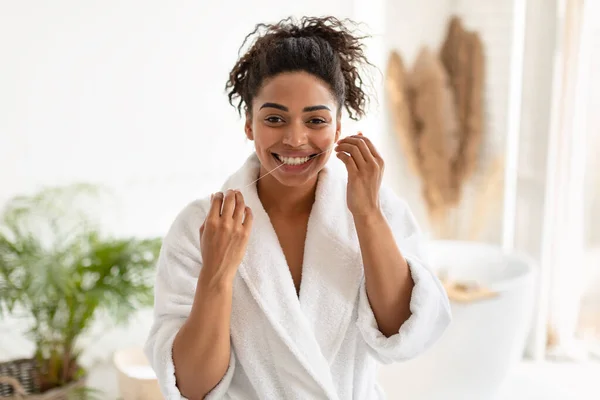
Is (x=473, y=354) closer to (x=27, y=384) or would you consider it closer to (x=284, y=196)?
(x=284, y=196)

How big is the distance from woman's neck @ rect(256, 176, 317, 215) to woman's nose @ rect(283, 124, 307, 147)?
14 cm

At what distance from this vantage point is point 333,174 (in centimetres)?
131

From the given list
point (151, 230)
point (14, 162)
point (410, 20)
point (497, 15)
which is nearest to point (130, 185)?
point (151, 230)

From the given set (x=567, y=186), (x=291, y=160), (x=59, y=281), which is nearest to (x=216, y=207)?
(x=291, y=160)

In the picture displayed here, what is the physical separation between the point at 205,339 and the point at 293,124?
0.39 m

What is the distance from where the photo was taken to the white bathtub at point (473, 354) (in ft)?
7.28

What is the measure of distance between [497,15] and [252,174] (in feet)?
6.87

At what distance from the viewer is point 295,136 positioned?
1133 millimetres

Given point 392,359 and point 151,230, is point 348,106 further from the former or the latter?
point 151,230

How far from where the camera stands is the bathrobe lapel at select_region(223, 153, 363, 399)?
1.16m

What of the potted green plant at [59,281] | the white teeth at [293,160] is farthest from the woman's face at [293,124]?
the potted green plant at [59,281]

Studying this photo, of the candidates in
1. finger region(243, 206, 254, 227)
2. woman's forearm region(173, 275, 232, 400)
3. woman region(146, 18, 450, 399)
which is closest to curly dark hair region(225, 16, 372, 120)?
woman region(146, 18, 450, 399)

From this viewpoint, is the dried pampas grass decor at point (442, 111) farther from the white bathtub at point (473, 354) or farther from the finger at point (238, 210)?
the finger at point (238, 210)

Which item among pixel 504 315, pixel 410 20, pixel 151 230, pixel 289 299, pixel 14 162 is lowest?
pixel 504 315
